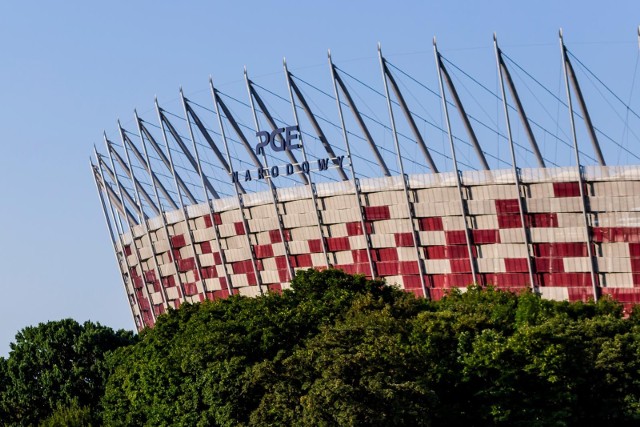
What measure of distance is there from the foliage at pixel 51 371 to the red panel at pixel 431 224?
96.0ft

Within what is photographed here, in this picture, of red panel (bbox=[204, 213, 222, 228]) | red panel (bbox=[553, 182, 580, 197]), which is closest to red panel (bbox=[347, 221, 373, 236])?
red panel (bbox=[204, 213, 222, 228])

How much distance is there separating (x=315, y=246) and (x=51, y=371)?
2683 centimetres

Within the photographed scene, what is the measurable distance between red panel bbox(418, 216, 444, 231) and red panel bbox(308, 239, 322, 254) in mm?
13226

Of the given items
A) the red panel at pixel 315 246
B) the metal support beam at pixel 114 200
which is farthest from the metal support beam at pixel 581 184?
the metal support beam at pixel 114 200

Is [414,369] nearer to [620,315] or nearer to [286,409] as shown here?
[286,409]

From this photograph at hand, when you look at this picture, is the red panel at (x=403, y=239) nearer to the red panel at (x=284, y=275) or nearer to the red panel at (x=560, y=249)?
the red panel at (x=560, y=249)

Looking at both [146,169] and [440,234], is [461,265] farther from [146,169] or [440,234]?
[146,169]

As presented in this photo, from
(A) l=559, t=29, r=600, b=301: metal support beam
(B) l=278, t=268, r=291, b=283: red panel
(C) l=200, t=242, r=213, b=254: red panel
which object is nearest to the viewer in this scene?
(A) l=559, t=29, r=600, b=301: metal support beam

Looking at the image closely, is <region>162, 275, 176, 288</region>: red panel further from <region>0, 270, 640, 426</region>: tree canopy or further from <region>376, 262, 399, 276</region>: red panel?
<region>0, 270, 640, 426</region>: tree canopy

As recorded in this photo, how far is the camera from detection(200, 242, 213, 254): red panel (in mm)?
145875

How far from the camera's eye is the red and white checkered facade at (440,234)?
11100 cm

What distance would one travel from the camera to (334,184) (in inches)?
Result: 5089

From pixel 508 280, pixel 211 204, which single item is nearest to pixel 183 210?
pixel 211 204

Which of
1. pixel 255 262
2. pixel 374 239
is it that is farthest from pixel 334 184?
pixel 255 262
